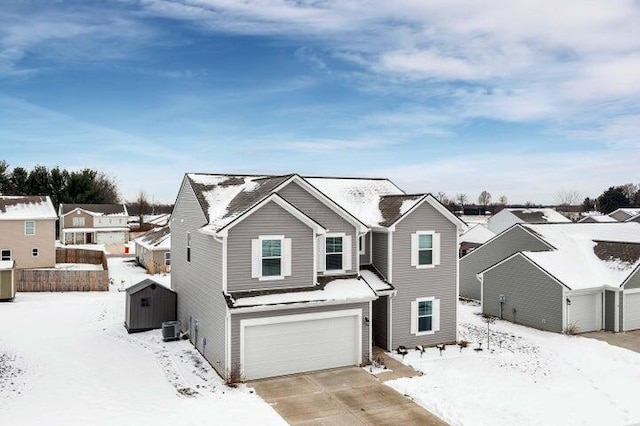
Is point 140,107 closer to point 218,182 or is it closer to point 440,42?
point 218,182

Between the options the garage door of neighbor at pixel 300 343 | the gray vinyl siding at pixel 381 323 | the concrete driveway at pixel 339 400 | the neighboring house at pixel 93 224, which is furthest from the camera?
the neighboring house at pixel 93 224

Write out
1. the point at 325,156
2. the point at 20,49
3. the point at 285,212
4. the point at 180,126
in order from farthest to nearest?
the point at 325,156, the point at 180,126, the point at 20,49, the point at 285,212

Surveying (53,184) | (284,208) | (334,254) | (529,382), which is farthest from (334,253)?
(53,184)

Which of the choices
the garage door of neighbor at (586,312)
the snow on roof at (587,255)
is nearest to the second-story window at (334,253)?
the snow on roof at (587,255)

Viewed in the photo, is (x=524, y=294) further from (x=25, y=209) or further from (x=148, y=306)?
(x=25, y=209)

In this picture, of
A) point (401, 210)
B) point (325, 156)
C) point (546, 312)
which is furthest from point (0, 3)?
point (546, 312)

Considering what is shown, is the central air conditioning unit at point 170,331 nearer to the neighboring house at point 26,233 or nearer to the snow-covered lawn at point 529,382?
the snow-covered lawn at point 529,382

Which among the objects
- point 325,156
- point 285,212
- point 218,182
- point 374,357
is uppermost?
point 325,156
